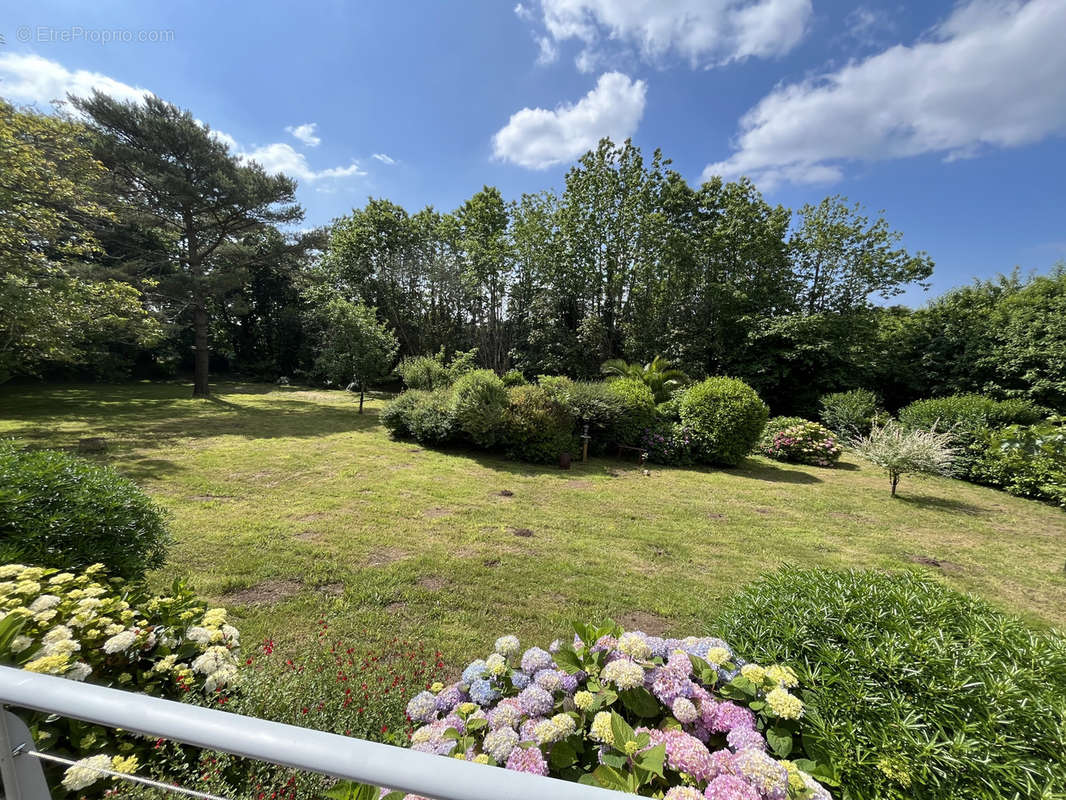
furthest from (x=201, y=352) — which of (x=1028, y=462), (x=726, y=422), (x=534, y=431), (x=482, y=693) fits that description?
(x=1028, y=462)

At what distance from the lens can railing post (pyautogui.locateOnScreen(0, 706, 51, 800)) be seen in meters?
0.74

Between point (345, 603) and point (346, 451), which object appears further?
point (346, 451)

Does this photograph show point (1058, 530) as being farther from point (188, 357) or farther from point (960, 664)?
point (188, 357)

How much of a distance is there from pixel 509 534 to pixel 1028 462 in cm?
732

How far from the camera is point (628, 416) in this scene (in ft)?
29.9

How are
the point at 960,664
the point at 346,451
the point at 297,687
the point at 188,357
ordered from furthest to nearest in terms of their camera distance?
the point at 188,357 < the point at 346,451 < the point at 297,687 < the point at 960,664

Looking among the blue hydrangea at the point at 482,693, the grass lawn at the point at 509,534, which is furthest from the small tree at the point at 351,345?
the blue hydrangea at the point at 482,693

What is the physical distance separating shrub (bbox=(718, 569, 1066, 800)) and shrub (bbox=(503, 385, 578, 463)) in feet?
20.9

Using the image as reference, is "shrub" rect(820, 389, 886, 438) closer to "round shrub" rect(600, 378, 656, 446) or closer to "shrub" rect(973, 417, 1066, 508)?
"shrub" rect(973, 417, 1066, 508)

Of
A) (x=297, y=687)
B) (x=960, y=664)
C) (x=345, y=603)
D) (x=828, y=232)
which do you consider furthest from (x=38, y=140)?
(x=828, y=232)

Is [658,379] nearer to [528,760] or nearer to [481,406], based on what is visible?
[481,406]

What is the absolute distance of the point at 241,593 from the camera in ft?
10.7

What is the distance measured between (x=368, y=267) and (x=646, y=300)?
14590 mm

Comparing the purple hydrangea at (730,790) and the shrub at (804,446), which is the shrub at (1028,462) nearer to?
the shrub at (804,446)
